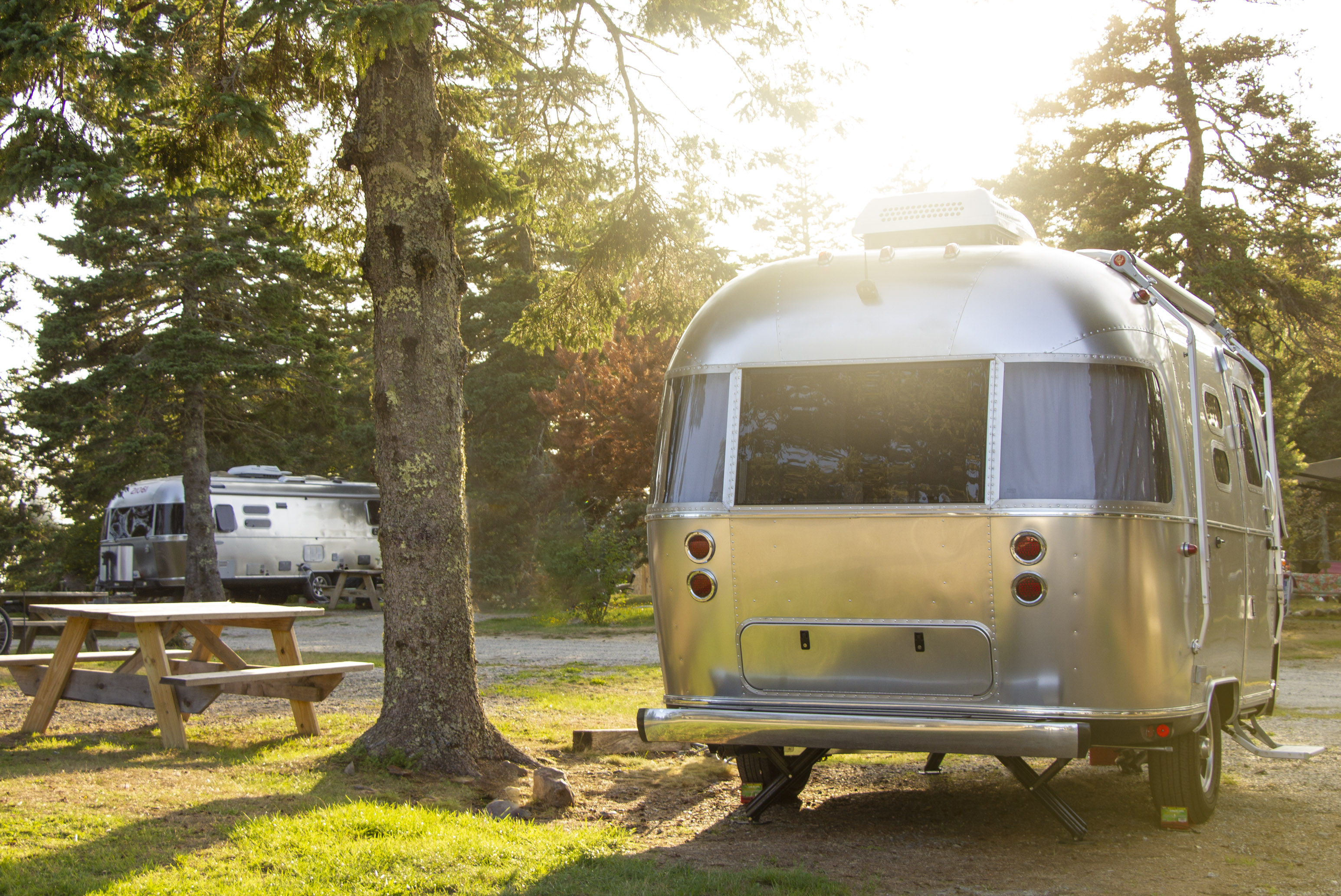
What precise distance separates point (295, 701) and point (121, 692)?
3.66 feet

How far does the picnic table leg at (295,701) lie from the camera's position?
833cm

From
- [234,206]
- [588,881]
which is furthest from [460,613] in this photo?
[234,206]

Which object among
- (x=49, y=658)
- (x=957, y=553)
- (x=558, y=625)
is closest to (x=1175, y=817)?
(x=957, y=553)

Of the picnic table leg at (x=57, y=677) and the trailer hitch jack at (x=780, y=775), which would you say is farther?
the picnic table leg at (x=57, y=677)

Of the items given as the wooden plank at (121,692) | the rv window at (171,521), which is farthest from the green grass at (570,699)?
the rv window at (171,521)

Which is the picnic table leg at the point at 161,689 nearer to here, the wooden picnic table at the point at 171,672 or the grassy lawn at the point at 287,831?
the wooden picnic table at the point at 171,672

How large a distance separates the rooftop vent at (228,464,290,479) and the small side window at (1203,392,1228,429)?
77.7ft

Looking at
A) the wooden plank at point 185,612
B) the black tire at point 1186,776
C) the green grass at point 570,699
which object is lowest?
the green grass at point 570,699

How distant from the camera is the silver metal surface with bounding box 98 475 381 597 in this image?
81.5 ft

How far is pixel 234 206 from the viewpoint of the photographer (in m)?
21.5

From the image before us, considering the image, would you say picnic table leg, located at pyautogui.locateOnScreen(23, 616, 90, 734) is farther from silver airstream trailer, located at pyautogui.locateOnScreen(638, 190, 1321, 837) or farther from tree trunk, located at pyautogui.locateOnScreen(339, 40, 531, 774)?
silver airstream trailer, located at pyautogui.locateOnScreen(638, 190, 1321, 837)

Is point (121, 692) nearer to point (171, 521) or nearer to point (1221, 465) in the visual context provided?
point (1221, 465)

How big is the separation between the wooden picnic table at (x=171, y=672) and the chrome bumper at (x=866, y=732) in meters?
3.32

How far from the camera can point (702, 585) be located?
5.64 metres
